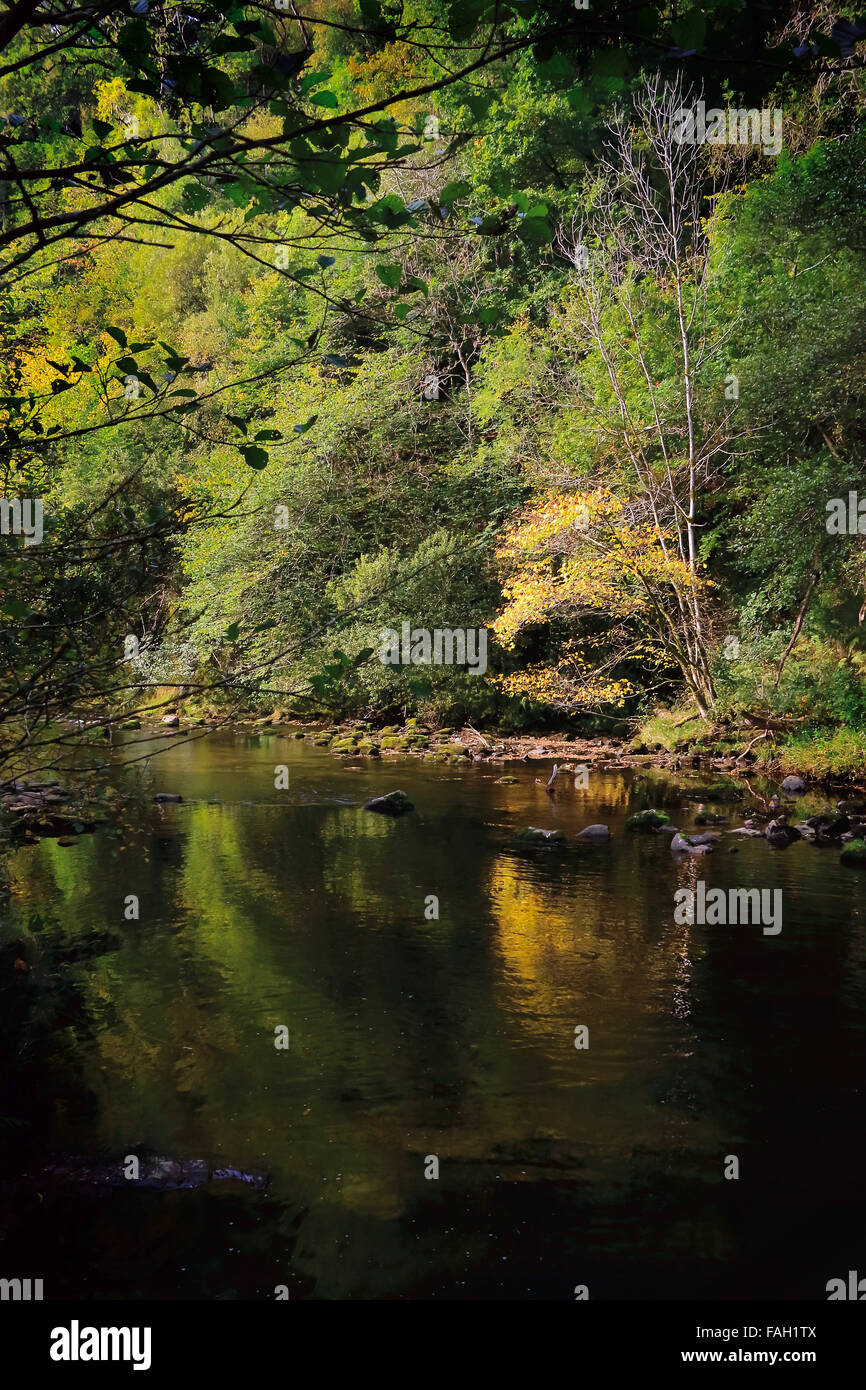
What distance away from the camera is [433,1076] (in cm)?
628

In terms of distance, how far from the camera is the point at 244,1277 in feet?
14.3

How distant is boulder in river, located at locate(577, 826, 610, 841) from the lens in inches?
493

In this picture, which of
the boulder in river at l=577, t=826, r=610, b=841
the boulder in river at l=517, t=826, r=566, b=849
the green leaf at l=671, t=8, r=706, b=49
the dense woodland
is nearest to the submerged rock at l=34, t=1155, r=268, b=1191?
the dense woodland

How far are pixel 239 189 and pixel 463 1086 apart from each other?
5188 mm

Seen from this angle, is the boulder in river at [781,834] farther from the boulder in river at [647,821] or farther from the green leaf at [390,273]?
the green leaf at [390,273]

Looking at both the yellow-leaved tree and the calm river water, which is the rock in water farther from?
the yellow-leaved tree

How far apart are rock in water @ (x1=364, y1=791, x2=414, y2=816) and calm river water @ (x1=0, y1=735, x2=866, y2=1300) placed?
8.66ft

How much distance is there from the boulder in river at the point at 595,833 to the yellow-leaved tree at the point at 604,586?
6.07 meters

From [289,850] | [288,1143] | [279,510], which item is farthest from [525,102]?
[288,1143]

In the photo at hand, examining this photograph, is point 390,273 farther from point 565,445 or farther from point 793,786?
point 565,445
